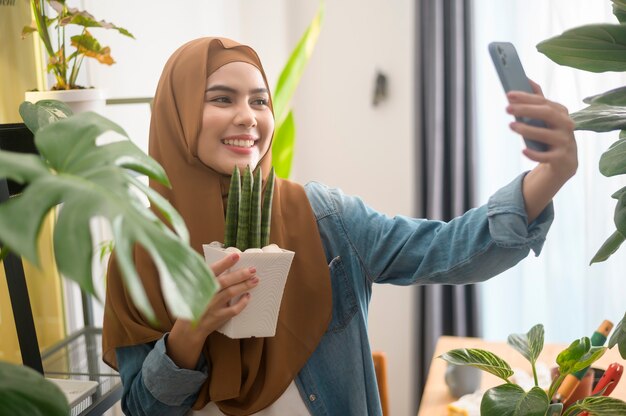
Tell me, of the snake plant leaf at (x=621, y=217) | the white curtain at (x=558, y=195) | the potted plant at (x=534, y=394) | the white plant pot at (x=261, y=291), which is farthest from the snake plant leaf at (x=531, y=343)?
the white curtain at (x=558, y=195)

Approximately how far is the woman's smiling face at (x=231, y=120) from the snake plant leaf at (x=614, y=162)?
23.0 inches

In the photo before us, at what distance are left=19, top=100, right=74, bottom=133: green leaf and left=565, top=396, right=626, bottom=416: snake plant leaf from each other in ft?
2.63

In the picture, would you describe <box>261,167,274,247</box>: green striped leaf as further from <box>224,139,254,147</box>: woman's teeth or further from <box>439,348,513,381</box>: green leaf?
<box>439,348,513,381</box>: green leaf

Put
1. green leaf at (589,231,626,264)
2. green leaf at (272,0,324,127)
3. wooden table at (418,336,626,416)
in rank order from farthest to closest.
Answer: green leaf at (272,0,324,127) < wooden table at (418,336,626,416) < green leaf at (589,231,626,264)

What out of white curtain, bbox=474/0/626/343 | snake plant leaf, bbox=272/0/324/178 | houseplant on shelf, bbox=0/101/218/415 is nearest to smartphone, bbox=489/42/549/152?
houseplant on shelf, bbox=0/101/218/415

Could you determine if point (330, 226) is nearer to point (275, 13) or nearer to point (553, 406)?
point (553, 406)

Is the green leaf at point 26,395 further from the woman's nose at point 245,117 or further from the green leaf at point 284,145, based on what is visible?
the green leaf at point 284,145

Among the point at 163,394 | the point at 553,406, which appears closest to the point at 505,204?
the point at 553,406

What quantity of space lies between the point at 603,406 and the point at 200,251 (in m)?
0.70

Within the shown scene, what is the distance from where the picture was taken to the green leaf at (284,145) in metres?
2.30

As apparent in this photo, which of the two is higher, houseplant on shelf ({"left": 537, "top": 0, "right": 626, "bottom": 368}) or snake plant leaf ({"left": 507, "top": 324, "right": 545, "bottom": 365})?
houseplant on shelf ({"left": 537, "top": 0, "right": 626, "bottom": 368})

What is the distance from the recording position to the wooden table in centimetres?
184

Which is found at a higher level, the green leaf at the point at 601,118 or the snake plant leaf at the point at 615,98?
the snake plant leaf at the point at 615,98

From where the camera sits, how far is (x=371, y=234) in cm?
135
